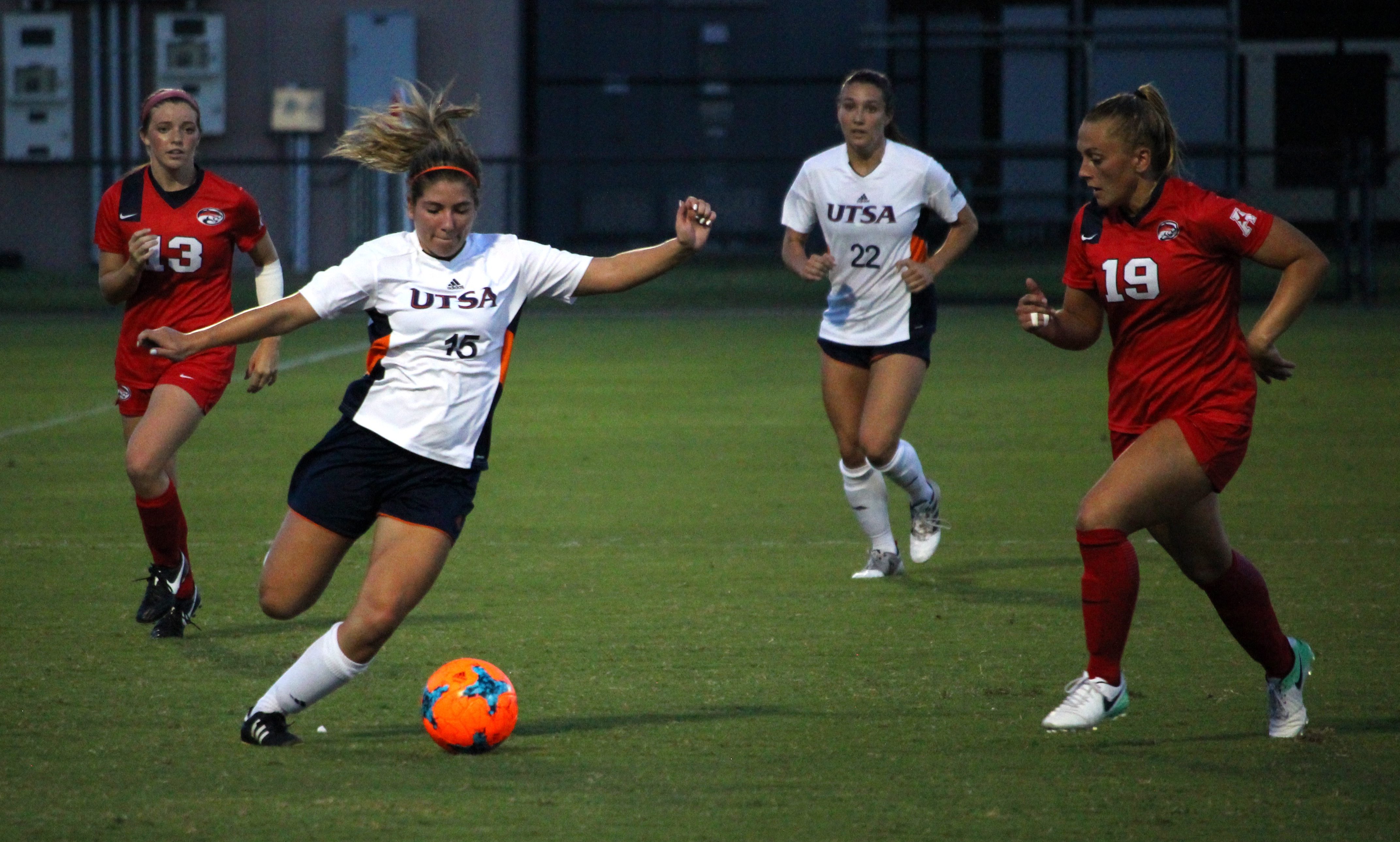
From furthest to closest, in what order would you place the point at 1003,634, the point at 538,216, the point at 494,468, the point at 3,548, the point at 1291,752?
the point at 538,216 → the point at 494,468 → the point at 3,548 → the point at 1003,634 → the point at 1291,752

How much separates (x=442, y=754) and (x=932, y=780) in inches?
54.2

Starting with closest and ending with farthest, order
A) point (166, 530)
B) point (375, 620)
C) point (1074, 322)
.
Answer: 1. point (375, 620)
2. point (1074, 322)
3. point (166, 530)

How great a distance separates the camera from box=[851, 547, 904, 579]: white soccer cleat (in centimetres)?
748

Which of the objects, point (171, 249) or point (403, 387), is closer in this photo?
point (403, 387)

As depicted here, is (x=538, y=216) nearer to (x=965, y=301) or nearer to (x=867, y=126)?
(x=965, y=301)

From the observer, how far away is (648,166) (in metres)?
25.2

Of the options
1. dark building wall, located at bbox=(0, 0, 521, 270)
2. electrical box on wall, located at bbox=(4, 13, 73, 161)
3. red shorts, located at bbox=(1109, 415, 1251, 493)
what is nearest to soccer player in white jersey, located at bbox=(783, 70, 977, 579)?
red shorts, located at bbox=(1109, 415, 1251, 493)

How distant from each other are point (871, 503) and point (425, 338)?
304cm

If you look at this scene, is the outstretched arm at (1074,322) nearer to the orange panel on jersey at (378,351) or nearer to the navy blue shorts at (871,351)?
the orange panel on jersey at (378,351)

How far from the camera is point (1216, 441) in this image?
4.86 meters

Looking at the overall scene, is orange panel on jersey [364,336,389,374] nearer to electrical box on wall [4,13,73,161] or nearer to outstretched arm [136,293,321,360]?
outstretched arm [136,293,321,360]

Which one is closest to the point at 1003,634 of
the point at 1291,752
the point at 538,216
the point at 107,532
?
the point at 1291,752

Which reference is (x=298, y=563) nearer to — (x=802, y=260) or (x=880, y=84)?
(x=802, y=260)

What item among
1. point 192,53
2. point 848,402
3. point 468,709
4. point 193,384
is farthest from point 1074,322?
point 192,53
